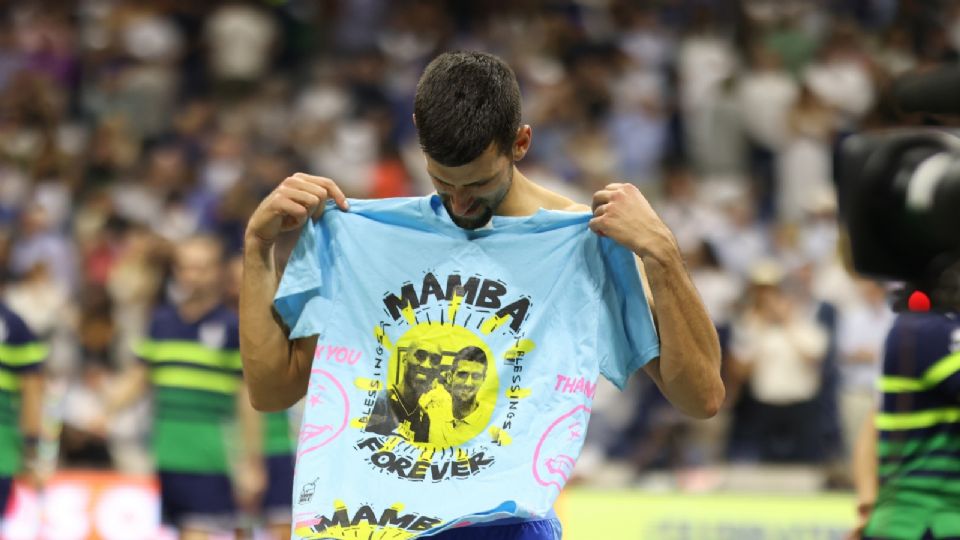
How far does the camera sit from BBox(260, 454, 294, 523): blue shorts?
9.28 m

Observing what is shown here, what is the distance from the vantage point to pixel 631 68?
14.6 meters

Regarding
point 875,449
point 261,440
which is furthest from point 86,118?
point 875,449

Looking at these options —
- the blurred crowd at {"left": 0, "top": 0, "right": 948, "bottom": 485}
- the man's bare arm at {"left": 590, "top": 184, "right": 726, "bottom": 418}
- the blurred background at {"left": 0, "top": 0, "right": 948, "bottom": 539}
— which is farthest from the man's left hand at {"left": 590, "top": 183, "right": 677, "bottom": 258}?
the blurred crowd at {"left": 0, "top": 0, "right": 948, "bottom": 485}

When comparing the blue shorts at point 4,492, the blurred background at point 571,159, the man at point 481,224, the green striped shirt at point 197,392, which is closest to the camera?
the man at point 481,224

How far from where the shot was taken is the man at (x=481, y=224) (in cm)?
390

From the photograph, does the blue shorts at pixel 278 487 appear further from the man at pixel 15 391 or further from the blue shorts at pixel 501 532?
the blue shorts at pixel 501 532

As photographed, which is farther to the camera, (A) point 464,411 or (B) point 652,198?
(B) point 652,198

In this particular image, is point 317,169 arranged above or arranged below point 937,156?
above

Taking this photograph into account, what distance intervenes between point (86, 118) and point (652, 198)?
5.91 m

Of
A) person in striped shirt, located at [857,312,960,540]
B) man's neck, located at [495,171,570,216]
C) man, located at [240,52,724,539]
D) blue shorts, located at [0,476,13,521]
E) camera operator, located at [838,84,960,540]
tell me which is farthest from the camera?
blue shorts, located at [0,476,13,521]

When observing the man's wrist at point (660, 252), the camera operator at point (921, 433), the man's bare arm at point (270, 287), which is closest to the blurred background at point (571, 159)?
the camera operator at point (921, 433)

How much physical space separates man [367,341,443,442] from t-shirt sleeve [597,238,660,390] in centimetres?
44

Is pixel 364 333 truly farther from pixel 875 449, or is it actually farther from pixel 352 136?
pixel 352 136

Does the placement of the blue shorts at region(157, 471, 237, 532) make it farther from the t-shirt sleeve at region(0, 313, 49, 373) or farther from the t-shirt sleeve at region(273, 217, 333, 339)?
the t-shirt sleeve at region(273, 217, 333, 339)
